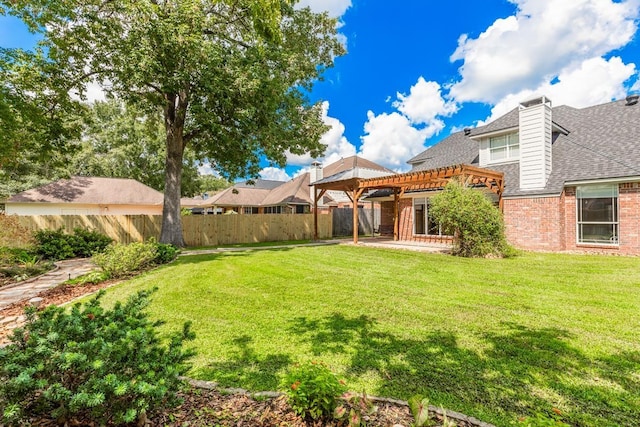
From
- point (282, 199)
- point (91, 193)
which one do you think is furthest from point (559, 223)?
point (91, 193)

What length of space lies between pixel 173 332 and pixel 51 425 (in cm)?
230

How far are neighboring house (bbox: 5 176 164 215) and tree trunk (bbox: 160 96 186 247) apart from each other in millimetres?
10708

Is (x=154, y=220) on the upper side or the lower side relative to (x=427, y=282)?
upper

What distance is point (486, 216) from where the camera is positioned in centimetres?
1027

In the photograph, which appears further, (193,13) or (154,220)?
(154,220)

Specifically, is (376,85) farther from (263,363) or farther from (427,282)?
(263,363)

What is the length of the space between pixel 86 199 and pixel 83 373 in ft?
78.1

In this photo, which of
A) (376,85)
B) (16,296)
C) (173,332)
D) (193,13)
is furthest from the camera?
(376,85)

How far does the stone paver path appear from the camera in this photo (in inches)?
237

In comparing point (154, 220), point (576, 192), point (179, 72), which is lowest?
point (154, 220)

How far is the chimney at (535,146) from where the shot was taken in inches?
476

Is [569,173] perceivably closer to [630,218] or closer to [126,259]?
[630,218]

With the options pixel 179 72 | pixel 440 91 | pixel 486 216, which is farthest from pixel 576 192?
pixel 179 72

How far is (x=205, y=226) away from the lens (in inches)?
631
